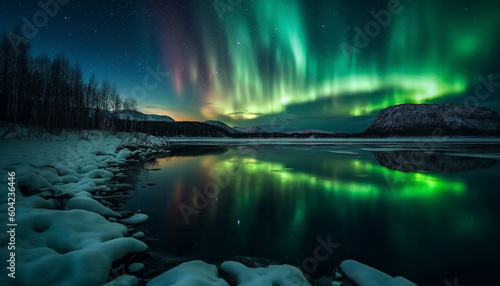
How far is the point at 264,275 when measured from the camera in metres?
3.19

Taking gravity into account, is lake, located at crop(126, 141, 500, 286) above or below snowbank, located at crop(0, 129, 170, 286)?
below

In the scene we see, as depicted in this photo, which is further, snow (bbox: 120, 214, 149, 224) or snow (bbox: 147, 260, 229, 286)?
snow (bbox: 120, 214, 149, 224)

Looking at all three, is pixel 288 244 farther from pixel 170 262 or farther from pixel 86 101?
pixel 86 101

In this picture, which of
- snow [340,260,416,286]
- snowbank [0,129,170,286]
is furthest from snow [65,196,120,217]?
snow [340,260,416,286]

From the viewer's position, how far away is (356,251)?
13.5 ft

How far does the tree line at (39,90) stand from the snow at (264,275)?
33.4 m

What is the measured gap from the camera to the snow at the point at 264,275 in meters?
3.01

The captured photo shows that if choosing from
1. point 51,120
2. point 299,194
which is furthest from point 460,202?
point 51,120

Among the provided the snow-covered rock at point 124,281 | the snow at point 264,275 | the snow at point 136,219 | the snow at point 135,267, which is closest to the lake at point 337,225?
the snow at point 136,219

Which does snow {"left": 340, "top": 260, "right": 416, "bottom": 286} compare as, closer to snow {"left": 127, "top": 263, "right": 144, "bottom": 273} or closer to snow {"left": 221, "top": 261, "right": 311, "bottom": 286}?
snow {"left": 221, "top": 261, "right": 311, "bottom": 286}

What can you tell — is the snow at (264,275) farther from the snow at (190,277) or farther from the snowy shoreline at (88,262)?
the snow at (190,277)

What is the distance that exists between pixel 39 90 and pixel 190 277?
40.0 m

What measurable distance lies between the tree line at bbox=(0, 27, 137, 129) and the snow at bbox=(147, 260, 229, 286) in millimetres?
32856

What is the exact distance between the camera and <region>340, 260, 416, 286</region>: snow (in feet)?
9.73
